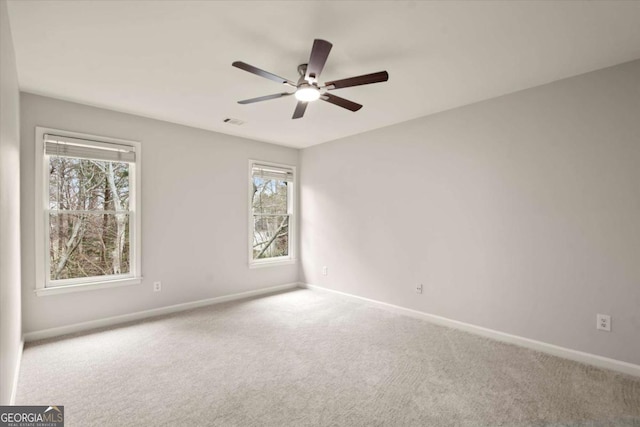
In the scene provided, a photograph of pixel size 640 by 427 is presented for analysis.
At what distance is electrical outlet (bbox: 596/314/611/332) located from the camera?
2.56 meters

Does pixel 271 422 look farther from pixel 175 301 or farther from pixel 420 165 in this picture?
pixel 420 165

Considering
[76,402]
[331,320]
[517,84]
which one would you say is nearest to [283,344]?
[331,320]

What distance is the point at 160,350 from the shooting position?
2891 mm

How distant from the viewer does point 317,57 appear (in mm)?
1967

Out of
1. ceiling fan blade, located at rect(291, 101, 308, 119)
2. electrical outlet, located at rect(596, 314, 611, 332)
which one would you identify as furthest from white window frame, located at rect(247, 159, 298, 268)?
electrical outlet, located at rect(596, 314, 611, 332)

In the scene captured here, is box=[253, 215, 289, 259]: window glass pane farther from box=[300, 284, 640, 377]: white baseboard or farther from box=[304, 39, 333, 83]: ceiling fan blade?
box=[304, 39, 333, 83]: ceiling fan blade

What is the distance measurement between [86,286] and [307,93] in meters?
3.13

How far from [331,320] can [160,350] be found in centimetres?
183

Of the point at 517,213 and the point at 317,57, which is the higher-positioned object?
the point at 317,57

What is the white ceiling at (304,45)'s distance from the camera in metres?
1.90

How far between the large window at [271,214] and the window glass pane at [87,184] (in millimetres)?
1732

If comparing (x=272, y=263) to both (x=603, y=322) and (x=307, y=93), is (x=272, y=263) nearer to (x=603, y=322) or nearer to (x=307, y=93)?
(x=307, y=93)
